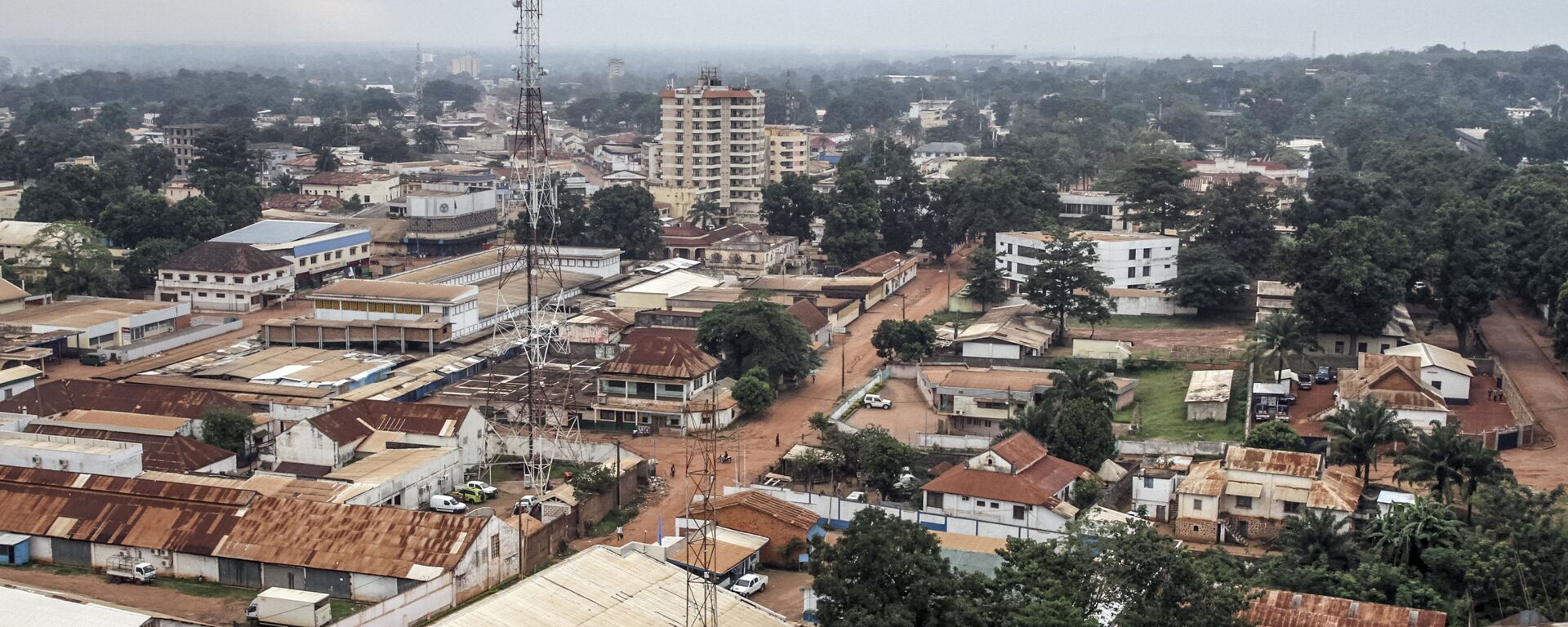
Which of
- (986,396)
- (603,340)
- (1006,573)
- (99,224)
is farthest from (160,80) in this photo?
(1006,573)

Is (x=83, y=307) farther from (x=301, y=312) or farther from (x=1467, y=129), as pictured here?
(x=1467, y=129)

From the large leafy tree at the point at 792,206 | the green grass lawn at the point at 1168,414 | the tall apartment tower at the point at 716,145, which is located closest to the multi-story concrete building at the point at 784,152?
the tall apartment tower at the point at 716,145

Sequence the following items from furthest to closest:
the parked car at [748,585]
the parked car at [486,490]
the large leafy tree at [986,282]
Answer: the large leafy tree at [986,282], the parked car at [486,490], the parked car at [748,585]

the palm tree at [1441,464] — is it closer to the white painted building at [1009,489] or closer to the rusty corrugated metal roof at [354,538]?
the white painted building at [1009,489]

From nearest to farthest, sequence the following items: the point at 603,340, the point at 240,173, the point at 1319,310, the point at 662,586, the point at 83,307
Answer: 1. the point at 662,586
2. the point at 1319,310
3. the point at 603,340
4. the point at 83,307
5. the point at 240,173

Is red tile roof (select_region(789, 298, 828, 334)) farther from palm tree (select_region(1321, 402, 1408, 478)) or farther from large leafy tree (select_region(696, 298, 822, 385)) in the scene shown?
palm tree (select_region(1321, 402, 1408, 478))
